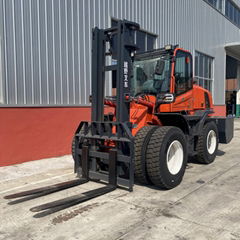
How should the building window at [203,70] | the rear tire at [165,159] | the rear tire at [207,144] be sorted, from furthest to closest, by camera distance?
the building window at [203,70] < the rear tire at [207,144] < the rear tire at [165,159]

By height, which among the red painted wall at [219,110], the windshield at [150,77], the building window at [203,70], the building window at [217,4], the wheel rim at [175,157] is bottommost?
the wheel rim at [175,157]

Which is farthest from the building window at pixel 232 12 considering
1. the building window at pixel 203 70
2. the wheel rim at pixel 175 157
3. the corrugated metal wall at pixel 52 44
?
the wheel rim at pixel 175 157

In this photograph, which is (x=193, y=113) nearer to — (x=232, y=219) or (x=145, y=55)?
(x=145, y=55)

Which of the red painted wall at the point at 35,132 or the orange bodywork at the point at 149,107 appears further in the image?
the red painted wall at the point at 35,132

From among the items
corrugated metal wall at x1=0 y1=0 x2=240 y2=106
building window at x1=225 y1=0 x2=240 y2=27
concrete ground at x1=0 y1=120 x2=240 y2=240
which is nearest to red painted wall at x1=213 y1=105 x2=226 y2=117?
building window at x1=225 y1=0 x2=240 y2=27

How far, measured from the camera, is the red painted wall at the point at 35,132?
273 inches

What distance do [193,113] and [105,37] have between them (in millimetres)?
3172

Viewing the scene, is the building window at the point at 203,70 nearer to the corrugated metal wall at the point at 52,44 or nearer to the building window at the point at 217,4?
the building window at the point at 217,4

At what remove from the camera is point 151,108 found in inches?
225

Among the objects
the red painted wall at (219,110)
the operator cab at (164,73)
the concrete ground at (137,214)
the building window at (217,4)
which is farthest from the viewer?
the red painted wall at (219,110)

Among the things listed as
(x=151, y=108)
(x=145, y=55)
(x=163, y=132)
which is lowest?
(x=163, y=132)

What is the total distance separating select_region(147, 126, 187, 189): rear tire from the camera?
4.81m

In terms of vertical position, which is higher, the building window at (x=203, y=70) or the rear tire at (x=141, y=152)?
the building window at (x=203, y=70)

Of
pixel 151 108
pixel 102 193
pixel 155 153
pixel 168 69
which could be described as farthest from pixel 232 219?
pixel 168 69
